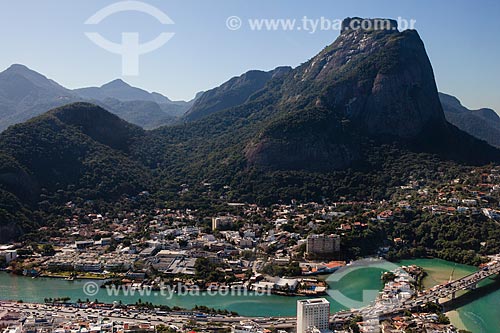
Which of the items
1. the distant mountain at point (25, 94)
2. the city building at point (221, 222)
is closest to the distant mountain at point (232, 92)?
the distant mountain at point (25, 94)

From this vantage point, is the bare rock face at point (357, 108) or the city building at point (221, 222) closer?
the city building at point (221, 222)

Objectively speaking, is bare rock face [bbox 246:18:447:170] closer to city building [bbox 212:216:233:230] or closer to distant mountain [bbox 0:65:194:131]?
city building [bbox 212:216:233:230]

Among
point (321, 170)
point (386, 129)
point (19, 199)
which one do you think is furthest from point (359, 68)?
point (19, 199)

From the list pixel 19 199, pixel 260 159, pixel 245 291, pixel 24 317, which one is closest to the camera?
pixel 24 317

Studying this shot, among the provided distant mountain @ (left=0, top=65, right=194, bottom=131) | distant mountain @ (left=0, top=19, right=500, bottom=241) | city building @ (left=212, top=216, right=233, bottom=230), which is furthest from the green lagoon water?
distant mountain @ (left=0, top=65, right=194, bottom=131)

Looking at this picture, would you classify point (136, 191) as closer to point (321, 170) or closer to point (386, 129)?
point (321, 170)

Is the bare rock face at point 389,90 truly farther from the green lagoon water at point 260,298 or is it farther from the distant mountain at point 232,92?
the distant mountain at point 232,92
